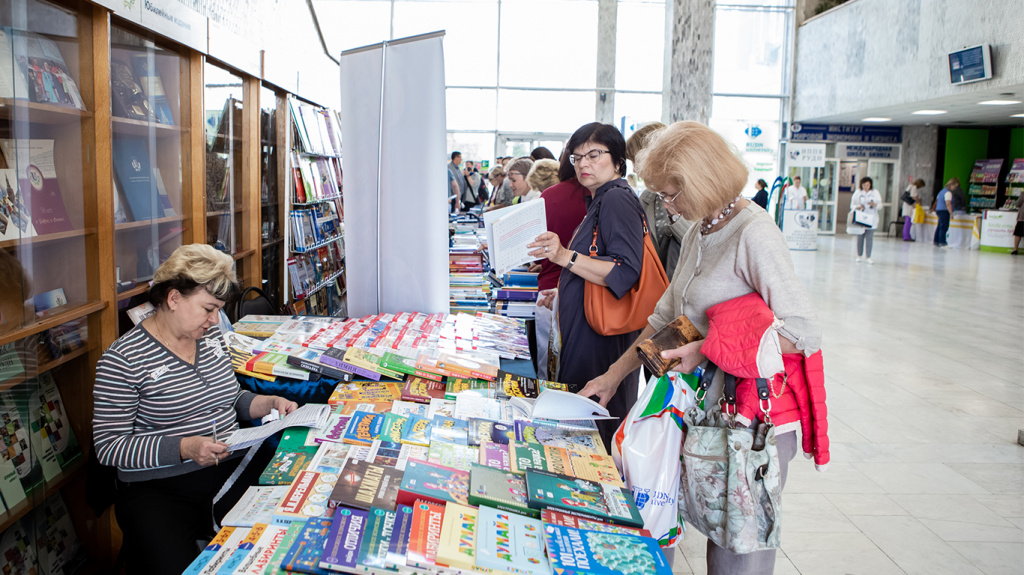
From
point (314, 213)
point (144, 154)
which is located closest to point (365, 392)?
point (144, 154)

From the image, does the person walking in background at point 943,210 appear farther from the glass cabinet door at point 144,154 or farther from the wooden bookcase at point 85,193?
the glass cabinet door at point 144,154

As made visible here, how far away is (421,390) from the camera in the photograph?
2.26 meters

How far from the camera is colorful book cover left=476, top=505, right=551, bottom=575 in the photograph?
125 cm

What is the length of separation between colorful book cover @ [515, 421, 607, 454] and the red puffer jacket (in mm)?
412

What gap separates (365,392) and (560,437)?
70 centimetres

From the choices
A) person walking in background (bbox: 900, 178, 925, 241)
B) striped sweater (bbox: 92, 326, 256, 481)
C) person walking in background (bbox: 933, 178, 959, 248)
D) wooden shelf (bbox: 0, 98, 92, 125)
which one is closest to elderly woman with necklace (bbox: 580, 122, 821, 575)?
striped sweater (bbox: 92, 326, 256, 481)

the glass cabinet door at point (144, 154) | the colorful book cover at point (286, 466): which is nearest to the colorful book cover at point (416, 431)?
the colorful book cover at point (286, 466)

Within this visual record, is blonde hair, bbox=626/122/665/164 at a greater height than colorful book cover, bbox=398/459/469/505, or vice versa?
blonde hair, bbox=626/122/665/164

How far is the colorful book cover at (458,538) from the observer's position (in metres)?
1.24

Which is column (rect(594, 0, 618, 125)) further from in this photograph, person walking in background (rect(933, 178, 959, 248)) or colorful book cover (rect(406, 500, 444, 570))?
colorful book cover (rect(406, 500, 444, 570))

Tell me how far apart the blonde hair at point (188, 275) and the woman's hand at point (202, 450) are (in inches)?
17.5

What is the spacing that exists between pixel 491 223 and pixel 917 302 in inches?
324

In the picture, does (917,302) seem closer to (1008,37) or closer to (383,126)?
(1008,37)

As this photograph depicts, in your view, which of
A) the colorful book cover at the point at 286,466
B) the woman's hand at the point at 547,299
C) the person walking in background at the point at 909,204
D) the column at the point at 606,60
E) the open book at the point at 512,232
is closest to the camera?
the colorful book cover at the point at 286,466
